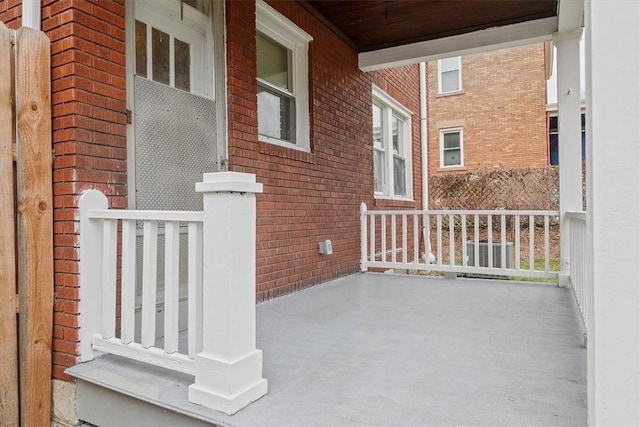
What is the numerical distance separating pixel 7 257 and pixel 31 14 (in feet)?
4.34

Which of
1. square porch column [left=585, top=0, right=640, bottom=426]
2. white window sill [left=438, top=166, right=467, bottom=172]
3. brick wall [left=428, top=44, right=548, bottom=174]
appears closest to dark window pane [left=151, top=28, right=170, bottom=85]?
square porch column [left=585, top=0, right=640, bottom=426]

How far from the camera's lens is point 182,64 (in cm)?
311

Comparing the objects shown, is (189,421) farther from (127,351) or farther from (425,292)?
(425,292)

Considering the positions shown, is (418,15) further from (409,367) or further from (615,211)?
(615,211)

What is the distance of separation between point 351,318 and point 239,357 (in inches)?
63.9

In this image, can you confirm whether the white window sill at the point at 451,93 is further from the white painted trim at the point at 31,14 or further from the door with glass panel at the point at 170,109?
the white painted trim at the point at 31,14

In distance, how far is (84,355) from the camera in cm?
230

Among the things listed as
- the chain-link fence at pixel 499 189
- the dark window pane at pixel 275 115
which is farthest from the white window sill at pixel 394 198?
the chain-link fence at pixel 499 189

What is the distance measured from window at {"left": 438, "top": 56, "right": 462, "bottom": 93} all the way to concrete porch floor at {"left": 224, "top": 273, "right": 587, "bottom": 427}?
968 cm

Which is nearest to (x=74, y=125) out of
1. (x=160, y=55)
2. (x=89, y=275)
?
(x=89, y=275)

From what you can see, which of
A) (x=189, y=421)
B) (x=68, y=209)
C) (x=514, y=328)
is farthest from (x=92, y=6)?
(x=514, y=328)

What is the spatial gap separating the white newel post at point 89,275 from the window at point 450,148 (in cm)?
1143

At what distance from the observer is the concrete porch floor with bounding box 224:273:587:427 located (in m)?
1.75

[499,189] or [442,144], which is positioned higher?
[442,144]
